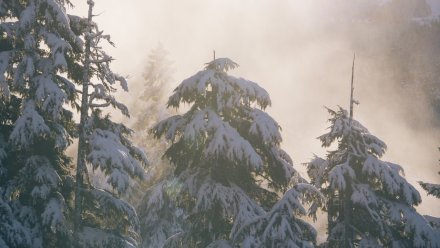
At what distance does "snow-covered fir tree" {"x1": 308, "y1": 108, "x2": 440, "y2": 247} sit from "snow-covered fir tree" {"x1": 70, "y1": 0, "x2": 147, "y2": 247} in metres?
5.98

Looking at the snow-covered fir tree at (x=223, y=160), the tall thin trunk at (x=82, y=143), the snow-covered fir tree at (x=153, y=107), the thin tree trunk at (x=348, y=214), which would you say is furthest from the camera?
the snow-covered fir tree at (x=153, y=107)

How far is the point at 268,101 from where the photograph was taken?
41.2 feet

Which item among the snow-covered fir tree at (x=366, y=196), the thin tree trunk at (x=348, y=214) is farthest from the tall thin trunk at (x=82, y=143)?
the thin tree trunk at (x=348, y=214)

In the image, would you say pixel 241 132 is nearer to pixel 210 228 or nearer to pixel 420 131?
pixel 210 228

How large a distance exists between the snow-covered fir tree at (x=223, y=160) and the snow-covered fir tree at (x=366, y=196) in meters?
2.08

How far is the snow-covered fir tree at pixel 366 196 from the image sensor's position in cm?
1377

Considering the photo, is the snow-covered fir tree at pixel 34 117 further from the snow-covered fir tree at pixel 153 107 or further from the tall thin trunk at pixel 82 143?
the snow-covered fir tree at pixel 153 107

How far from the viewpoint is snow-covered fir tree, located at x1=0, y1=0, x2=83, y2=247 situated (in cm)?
1134

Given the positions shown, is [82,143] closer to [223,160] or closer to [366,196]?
[223,160]

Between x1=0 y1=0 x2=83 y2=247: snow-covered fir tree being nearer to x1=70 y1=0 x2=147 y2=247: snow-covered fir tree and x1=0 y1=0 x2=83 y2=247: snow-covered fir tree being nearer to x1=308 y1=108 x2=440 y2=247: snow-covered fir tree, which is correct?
x1=70 y1=0 x2=147 y2=247: snow-covered fir tree

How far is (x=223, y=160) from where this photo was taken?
504 inches

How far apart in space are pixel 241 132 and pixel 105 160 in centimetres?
362

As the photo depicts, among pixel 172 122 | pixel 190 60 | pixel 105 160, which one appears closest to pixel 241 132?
pixel 172 122

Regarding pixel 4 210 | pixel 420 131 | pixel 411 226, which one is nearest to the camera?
pixel 4 210
